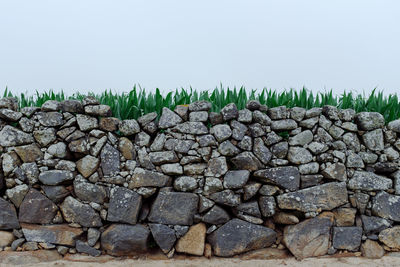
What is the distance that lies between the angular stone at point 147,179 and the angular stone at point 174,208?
17 centimetres

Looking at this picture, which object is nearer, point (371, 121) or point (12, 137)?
point (12, 137)

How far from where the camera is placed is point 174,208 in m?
4.29

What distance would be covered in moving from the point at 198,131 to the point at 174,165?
569 mm

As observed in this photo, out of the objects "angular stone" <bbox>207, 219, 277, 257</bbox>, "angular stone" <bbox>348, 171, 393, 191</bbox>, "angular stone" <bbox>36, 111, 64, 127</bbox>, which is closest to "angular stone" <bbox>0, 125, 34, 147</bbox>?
"angular stone" <bbox>36, 111, 64, 127</bbox>

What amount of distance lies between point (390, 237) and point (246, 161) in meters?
2.27

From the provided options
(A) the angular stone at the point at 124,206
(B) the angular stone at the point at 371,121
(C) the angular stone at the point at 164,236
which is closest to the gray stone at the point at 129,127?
(A) the angular stone at the point at 124,206

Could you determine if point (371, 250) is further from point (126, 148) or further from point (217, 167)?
point (126, 148)

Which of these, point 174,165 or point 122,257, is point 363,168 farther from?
point 122,257

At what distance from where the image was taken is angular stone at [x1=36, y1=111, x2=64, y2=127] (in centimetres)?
434

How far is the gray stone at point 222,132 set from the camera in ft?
14.2

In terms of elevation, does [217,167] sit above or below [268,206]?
above

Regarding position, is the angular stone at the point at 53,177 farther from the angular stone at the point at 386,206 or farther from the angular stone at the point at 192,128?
the angular stone at the point at 386,206

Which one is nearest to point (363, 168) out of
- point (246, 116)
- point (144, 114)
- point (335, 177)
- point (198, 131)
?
point (335, 177)

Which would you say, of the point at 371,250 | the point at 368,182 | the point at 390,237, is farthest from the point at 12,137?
the point at 390,237
